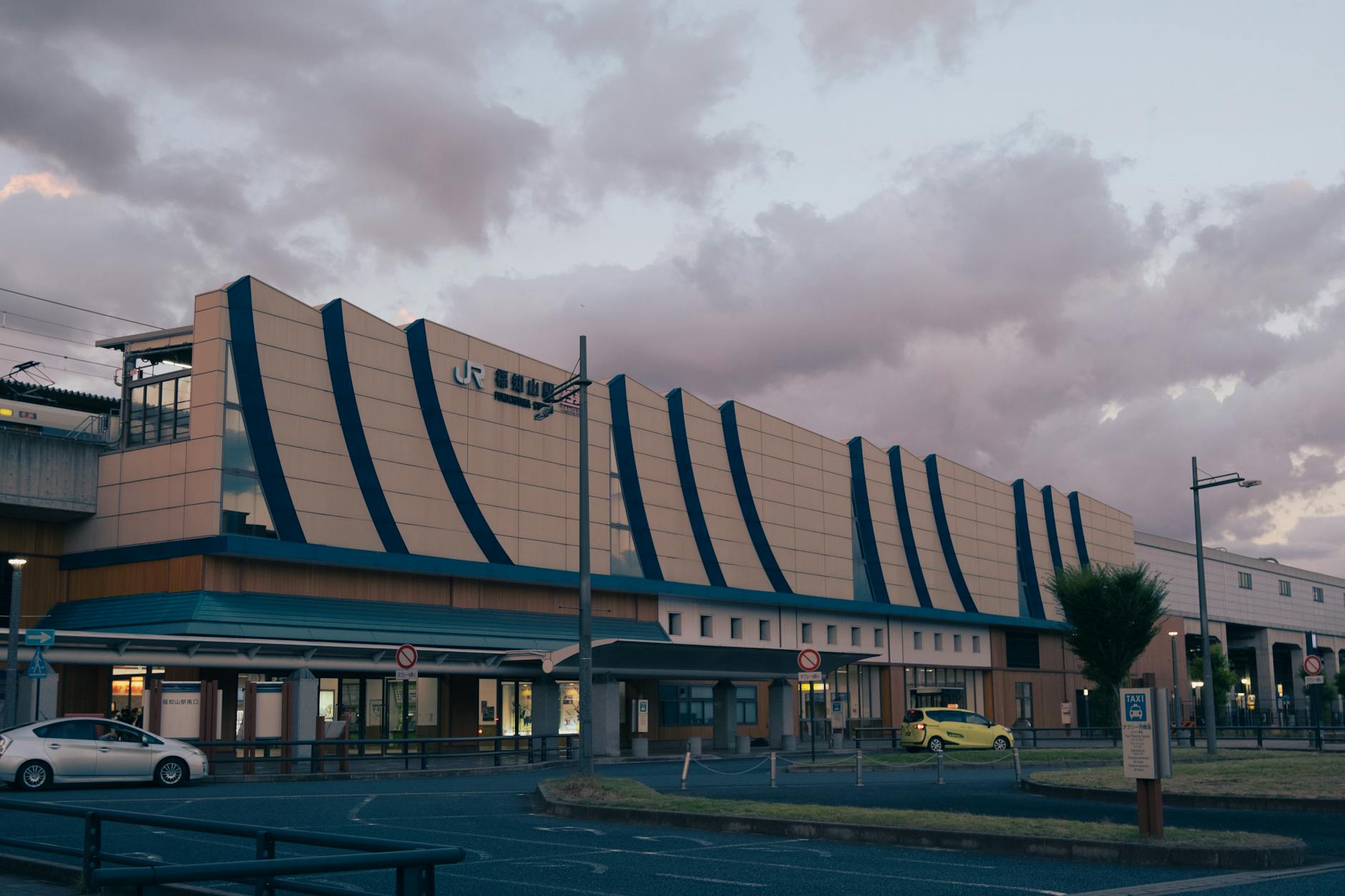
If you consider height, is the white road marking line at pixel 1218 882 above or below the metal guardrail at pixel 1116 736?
above

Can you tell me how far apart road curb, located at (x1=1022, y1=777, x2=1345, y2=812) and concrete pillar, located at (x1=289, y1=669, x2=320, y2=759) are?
20.6m

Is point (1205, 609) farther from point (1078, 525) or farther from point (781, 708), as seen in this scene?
point (1078, 525)

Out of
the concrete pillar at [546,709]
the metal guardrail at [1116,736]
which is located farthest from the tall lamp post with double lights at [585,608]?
the metal guardrail at [1116,736]

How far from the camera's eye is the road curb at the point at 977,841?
14.6 m

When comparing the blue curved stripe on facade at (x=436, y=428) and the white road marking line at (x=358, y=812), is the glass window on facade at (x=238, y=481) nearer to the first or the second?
the blue curved stripe on facade at (x=436, y=428)

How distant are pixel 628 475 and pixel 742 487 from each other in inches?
307

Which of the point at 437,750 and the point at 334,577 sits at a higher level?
the point at 334,577

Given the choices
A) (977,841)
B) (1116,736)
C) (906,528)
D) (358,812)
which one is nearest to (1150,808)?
(977,841)

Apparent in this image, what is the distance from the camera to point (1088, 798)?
2444 cm

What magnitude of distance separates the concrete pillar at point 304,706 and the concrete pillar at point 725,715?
20323 mm

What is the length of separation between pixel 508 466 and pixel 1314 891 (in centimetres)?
3795

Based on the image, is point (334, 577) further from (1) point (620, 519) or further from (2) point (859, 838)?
(2) point (859, 838)

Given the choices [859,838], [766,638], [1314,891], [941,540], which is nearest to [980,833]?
[859,838]

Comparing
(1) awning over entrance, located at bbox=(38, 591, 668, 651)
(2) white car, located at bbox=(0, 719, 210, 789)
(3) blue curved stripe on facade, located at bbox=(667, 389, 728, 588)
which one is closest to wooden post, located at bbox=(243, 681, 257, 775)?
(1) awning over entrance, located at bbox=(38, 591, 668, 651)
